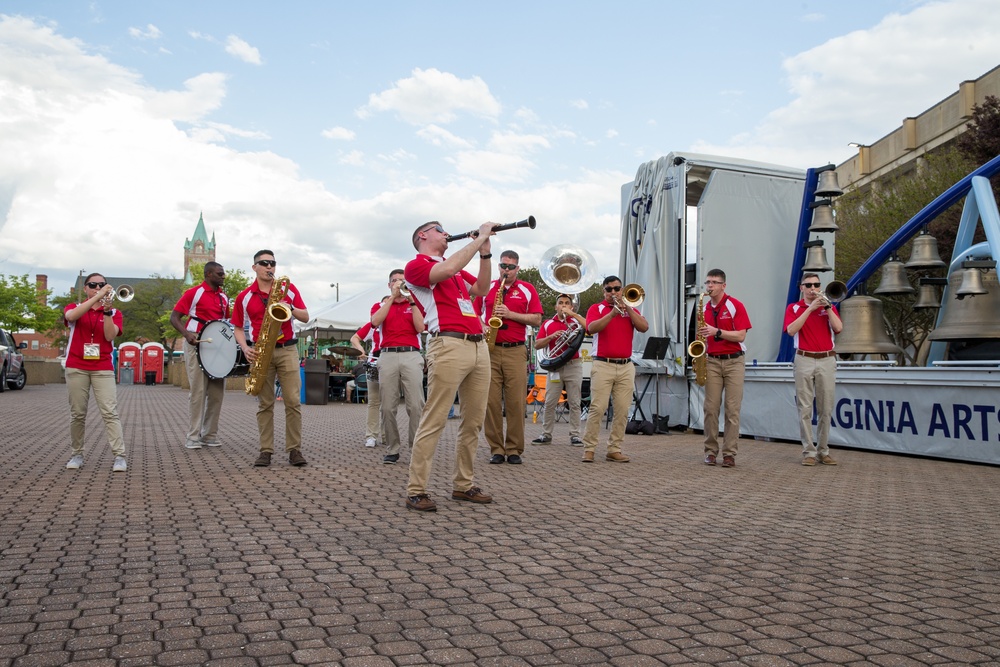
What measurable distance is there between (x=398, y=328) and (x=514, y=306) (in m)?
1.27

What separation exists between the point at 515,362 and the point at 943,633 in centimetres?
610

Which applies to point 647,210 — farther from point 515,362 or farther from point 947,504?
point 947,504

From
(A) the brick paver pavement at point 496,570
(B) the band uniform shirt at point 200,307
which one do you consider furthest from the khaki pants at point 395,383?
(B) the band uniform shirt at point 200,307

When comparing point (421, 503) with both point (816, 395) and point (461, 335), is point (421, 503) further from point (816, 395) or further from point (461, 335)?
point (816, 395)

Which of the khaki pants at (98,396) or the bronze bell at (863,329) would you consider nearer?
the khaki pants at (98,396)

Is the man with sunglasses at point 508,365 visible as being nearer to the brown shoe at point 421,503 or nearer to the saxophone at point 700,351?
the saxophone at point 700,351

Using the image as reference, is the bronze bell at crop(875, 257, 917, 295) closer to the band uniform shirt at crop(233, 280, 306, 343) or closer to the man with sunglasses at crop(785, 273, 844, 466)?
the man with sunglasses at crop(785, 273, 844, 466)

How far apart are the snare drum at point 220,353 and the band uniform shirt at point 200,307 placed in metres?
0.14

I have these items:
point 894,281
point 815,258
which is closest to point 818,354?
point 894,281

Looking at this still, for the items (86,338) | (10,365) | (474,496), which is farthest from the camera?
(10,365)

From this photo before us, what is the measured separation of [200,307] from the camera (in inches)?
413

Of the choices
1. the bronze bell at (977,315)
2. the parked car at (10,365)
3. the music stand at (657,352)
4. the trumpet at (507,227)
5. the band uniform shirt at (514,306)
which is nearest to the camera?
the trumpet at (507,227)

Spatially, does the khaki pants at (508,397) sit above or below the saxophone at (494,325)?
below

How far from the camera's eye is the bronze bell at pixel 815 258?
1285cm
